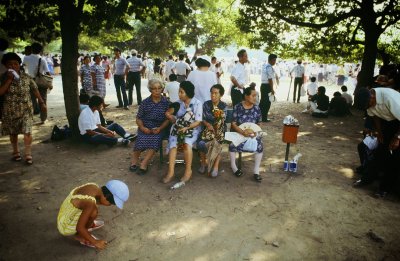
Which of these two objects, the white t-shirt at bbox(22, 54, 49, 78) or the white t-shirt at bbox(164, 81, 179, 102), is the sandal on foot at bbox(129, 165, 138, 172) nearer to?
the white t-shirt at bbox(164, 81, 179, 102)

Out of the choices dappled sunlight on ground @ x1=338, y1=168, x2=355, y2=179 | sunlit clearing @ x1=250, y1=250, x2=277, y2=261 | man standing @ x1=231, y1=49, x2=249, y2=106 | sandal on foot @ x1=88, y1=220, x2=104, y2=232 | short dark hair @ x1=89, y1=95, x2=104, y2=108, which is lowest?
sunlit clearing @ x1=250, y1=250, x2=277, y2=261

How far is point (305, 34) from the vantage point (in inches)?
540

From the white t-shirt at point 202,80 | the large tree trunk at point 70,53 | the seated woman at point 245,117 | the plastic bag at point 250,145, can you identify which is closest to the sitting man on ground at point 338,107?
the white t-shirt at point 202,80

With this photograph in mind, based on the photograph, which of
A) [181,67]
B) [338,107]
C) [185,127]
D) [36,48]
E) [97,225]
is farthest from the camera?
[181,67]

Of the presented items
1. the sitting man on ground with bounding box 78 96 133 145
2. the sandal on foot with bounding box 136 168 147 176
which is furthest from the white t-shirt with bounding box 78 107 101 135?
the sandal on foot with bounding box 136 168 147 176

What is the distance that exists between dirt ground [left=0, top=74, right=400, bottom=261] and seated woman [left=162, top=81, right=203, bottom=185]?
34 centimetres

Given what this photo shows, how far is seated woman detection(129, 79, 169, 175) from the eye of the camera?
17.7ft

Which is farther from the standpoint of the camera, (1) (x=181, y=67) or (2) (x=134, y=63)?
(1) (x=181, y=67)

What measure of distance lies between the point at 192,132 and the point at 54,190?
96.8 inches

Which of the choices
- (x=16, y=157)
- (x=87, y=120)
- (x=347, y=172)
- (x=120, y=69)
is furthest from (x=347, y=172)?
(x=120, y=69)

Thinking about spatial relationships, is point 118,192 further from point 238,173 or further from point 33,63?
point 33,63

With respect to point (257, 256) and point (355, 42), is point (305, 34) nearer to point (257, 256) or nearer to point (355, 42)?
point (355, 42)

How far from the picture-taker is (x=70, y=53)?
6445 mm

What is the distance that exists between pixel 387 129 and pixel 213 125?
2.81m
